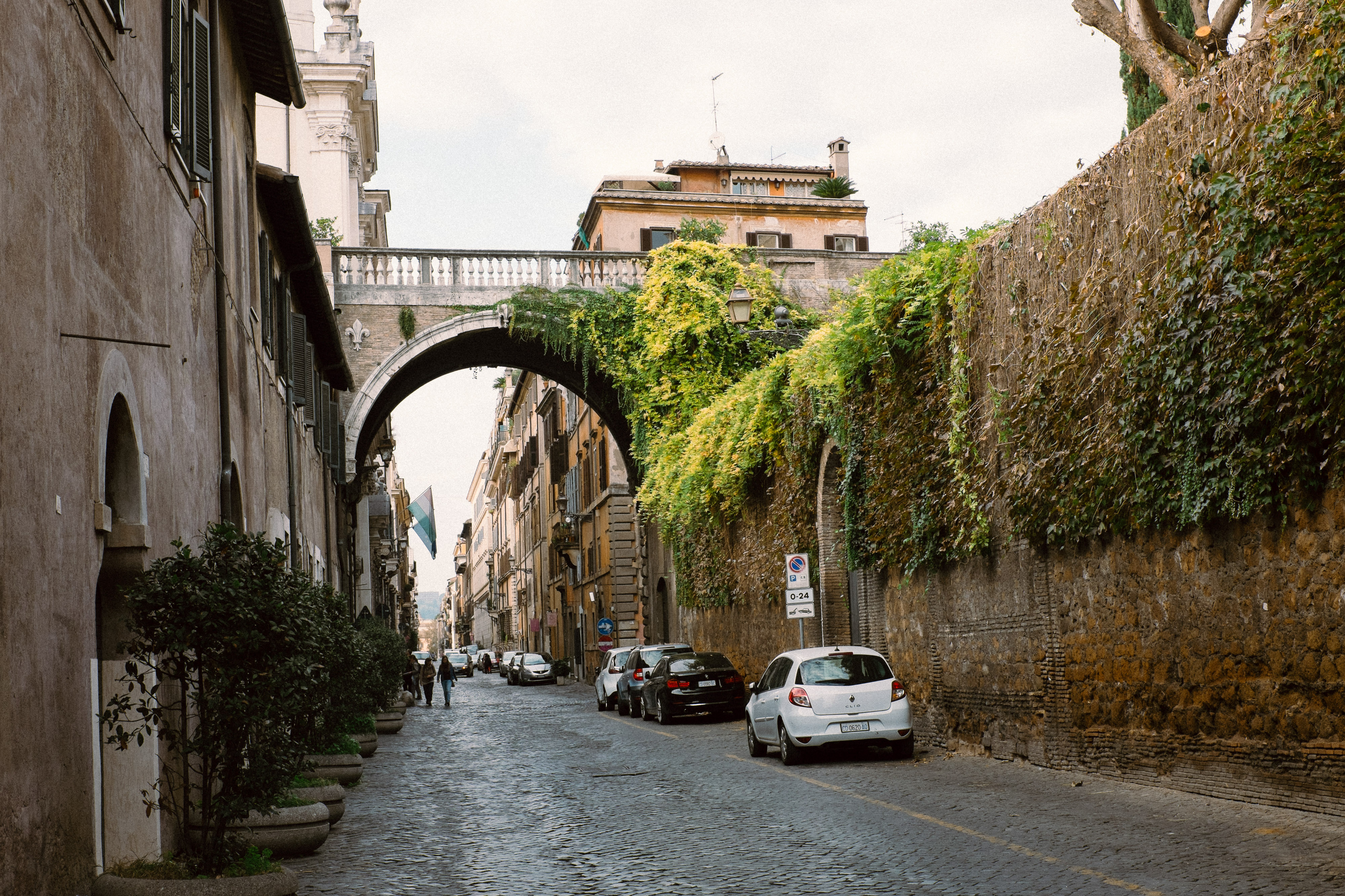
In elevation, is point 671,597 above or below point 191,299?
below

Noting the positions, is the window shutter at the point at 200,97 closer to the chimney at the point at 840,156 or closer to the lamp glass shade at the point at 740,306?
the lamp glass shade at the point at 740,306

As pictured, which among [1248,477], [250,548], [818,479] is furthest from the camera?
[818,479]

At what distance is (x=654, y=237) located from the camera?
1874 inches

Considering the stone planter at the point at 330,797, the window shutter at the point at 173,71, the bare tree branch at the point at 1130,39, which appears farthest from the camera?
the bare tree branch at the point at 1130,39

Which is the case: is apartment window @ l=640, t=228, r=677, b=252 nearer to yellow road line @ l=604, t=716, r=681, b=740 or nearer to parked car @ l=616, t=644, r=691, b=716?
parked car @ l=616, t=644, r=691, b=716

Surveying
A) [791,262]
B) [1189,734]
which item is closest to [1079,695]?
[1189,734]

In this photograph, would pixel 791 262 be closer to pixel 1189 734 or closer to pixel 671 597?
pixel 671 597

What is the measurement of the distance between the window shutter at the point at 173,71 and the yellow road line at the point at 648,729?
1370cm

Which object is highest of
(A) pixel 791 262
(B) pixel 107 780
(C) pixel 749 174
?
(C) pixel 749 174

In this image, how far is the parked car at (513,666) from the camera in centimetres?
5903

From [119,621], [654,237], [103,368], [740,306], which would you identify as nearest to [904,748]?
[740,306]

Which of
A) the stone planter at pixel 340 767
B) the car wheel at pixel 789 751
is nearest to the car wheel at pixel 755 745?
the car wheel at pixel 789 751

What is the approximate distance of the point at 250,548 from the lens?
337 inches

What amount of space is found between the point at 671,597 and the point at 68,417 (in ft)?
106
